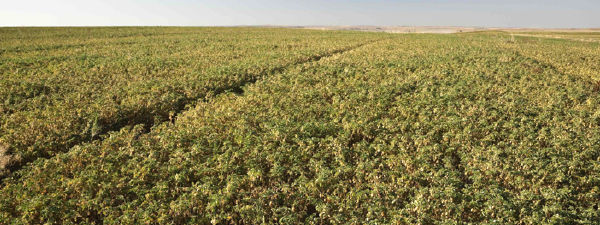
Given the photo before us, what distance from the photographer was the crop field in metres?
6.46

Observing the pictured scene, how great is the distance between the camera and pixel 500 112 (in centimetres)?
1178

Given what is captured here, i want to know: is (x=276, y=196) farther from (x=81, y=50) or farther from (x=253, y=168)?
(x=81, y=50)

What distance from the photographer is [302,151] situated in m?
8.84

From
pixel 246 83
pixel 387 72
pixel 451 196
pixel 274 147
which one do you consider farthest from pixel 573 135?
pixel 246 83

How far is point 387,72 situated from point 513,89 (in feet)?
21.3

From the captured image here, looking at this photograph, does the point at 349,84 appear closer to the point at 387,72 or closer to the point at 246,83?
the point at 387,72

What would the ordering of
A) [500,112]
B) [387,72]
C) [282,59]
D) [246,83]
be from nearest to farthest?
[500,112] → [246,83] → [387,72] → [282,59]

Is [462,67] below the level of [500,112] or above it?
above

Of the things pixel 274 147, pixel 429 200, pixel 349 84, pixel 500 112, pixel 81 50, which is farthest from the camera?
pixel 81 50

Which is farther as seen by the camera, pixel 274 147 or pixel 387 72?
pixel 387 72

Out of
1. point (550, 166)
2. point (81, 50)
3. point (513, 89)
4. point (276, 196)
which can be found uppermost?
point (81, 50)

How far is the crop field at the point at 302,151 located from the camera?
646cm

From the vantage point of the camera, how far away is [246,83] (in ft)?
57.6

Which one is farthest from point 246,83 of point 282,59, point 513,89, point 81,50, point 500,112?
point 81,50
